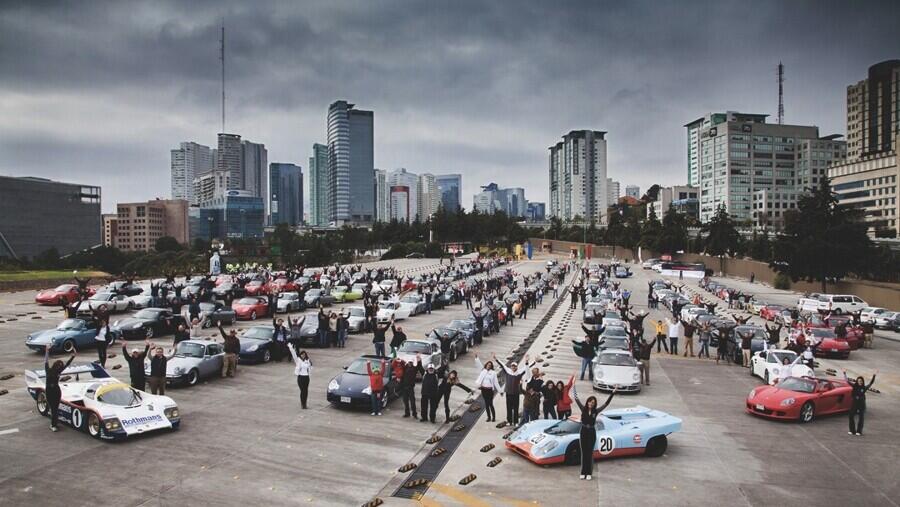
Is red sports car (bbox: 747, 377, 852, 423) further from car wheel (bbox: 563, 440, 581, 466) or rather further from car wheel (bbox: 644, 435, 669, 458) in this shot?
car wheel (bbox: 563, 440, 581, 466)

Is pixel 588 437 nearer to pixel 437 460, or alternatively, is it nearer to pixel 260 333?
pixel 437 460

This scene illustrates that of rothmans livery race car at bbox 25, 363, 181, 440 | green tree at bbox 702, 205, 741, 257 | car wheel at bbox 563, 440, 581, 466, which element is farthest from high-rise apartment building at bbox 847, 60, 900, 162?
rothmans livery race car at bbox 25, 363, 181, 440

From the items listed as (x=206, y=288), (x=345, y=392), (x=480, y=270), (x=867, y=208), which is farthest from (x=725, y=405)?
(x=867, y=208)

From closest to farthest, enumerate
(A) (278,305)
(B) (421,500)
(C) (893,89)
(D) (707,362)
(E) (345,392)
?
(B) (421,500)
(E) (345,392)
(D) (707,362)
(A) (278,305)
(C) (893,89)

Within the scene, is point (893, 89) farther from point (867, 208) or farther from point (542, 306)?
point (542, 306)

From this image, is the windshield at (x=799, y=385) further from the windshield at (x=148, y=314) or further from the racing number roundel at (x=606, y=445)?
the windshield at (x=148, y=314)

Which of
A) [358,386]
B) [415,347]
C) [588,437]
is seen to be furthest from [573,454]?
[415,347]

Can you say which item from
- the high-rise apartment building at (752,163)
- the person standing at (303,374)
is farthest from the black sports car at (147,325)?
the high-rise apartment building at (752,163)
